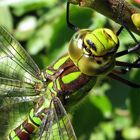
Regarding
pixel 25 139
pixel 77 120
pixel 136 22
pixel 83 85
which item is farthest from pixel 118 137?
pixel 136 22

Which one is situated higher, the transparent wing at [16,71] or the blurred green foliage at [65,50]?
the transparent wing at [16,71]

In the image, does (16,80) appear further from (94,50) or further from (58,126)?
(94,50)

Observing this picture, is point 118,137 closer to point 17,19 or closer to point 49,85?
point 17,19

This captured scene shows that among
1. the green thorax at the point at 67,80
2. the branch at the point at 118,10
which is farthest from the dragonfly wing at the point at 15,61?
the branch at the point at 118,10

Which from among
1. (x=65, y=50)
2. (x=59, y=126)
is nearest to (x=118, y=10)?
(x=59, y=126)

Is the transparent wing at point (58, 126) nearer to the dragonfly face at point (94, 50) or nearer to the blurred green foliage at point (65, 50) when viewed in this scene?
the blurred green foliage at point (65, 50)

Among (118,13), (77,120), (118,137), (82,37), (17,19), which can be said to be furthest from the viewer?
(17,19)
